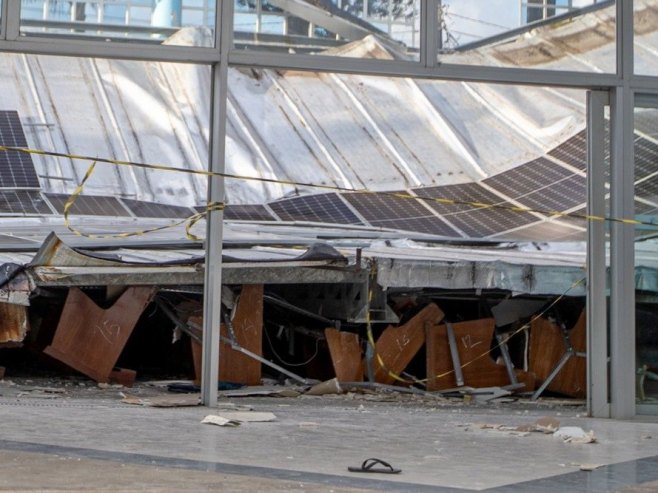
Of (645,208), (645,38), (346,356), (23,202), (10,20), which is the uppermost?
(645,38)

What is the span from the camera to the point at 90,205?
18.0 metres

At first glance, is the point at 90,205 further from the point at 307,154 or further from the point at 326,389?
the point at 326,389

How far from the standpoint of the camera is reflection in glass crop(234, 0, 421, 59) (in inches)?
341

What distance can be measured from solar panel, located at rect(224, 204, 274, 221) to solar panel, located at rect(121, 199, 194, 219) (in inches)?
24.5

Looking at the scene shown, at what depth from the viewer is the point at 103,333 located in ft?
43.0

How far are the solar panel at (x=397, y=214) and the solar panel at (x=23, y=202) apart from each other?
4.66 metres

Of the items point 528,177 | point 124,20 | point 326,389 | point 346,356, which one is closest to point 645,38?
point 124,20

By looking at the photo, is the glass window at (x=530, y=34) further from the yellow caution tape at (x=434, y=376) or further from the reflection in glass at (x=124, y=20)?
the yellow caution tape at (x=434, y=376)

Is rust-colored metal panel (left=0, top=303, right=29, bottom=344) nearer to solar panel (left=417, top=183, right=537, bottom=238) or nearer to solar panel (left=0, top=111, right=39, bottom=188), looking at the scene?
solar panel (left=0, top=111, right=39, bottom=188)

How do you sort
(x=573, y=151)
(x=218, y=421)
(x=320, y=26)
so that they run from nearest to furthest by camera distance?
1. (x=218, y=421)
2. (x=320, y=26)
3. (x=573, y=151)

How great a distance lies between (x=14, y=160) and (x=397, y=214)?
236 inches

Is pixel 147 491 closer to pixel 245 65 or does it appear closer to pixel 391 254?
pixel 245 65

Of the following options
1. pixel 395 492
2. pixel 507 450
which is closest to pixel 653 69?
pixel 507 450

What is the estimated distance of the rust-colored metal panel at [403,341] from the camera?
14.1m
